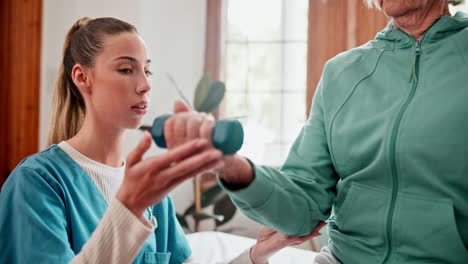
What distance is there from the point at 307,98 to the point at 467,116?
1.88 meters

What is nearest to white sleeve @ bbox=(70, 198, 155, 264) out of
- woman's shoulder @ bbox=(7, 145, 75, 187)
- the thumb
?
the thumb

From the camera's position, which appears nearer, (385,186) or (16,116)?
(385,186)

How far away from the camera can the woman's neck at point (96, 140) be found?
1208mm

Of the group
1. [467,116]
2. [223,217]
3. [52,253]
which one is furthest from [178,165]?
[223,217]

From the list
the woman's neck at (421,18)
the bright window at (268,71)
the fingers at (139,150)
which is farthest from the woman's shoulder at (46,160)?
the bright window at (268,71)

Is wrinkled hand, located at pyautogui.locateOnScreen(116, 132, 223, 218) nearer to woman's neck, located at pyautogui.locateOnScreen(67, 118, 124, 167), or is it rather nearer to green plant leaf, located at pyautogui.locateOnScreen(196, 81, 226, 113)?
green plant leaf, located at pyautogui.locateOnScreen(196, 81, 226, 113)

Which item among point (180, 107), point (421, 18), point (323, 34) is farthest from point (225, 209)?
point (180, 107)

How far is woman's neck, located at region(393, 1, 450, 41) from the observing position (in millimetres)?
1020

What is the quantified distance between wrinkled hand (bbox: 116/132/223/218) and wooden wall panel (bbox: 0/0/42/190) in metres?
2.06

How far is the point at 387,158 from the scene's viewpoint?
0.96m

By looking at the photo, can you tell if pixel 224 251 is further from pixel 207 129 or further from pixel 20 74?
pixel 20 74

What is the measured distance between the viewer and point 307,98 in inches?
110

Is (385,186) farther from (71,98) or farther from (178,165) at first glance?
(71,98)

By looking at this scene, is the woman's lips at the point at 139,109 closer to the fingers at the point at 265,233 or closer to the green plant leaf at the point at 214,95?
the fingers at the point at 265,233
